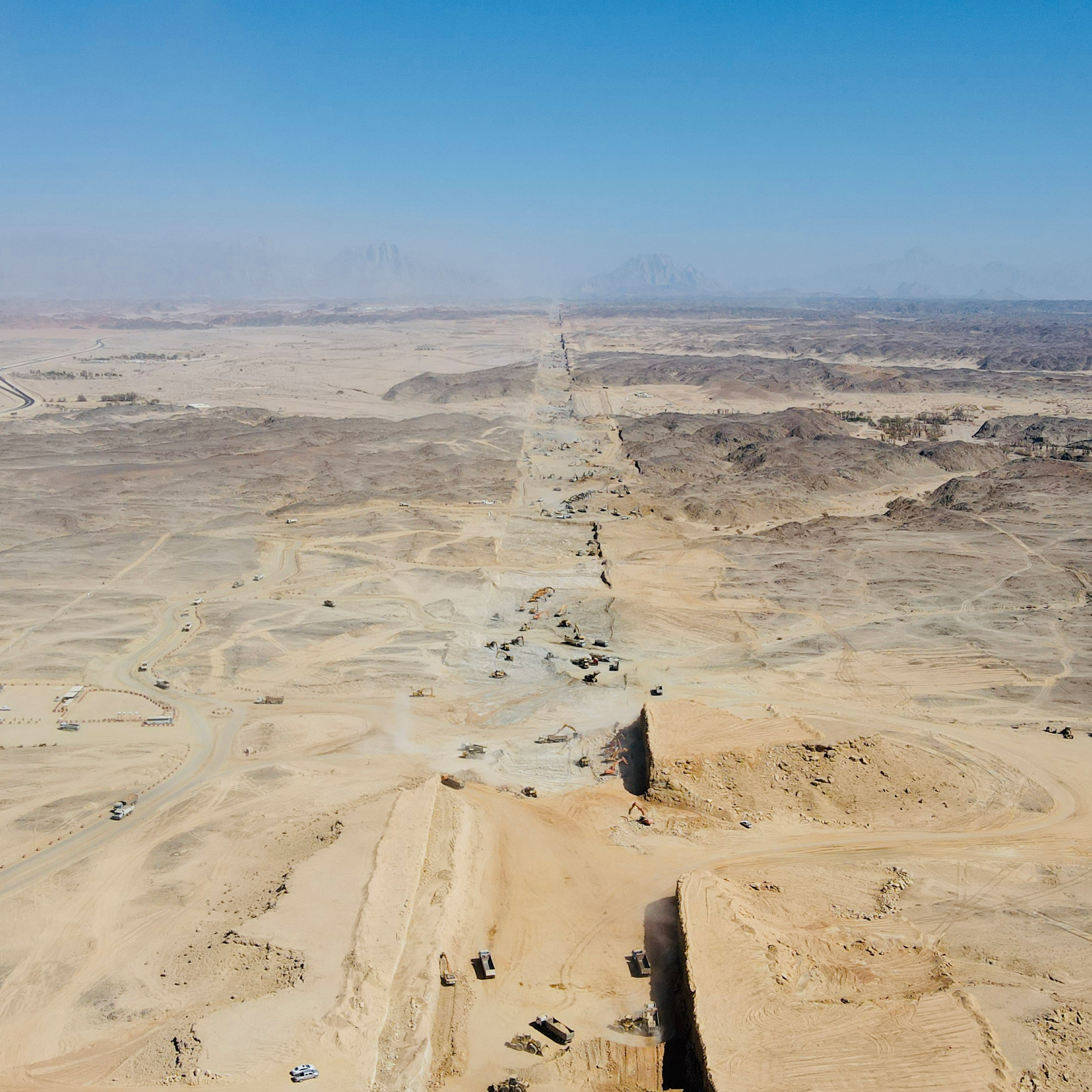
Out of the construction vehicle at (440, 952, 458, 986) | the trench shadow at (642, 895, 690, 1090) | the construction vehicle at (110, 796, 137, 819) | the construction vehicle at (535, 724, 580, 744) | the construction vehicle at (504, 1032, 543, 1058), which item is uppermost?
the construction vehicle at (110, 796, 137, 819)

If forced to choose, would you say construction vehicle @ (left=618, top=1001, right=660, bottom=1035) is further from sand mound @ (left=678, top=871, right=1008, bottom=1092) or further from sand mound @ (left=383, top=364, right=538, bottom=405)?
sand mound @ (left=383, top=364, right=538, bottom=405)

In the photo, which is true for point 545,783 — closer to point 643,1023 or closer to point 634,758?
point 634,758

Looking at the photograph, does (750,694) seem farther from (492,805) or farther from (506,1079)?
(506,1079)

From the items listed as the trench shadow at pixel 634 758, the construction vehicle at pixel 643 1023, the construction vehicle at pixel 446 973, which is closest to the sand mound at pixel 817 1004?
the construction vehicle at pixel 643 1023

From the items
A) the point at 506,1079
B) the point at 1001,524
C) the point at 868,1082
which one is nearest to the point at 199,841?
the point at 506,1079

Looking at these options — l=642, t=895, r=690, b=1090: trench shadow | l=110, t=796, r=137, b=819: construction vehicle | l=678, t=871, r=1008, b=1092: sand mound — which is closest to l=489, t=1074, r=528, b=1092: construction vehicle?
l=642, t=895, r=690, b=1090: trench shadow
